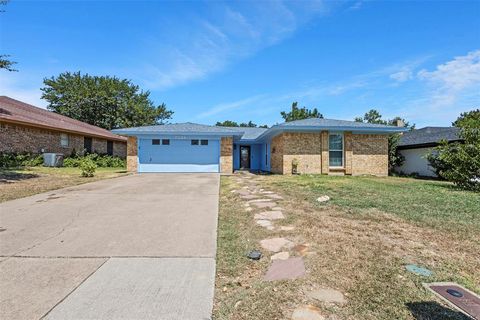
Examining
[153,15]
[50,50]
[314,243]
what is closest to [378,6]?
[153,15]

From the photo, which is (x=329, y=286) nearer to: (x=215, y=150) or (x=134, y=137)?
(x=215, y=150)

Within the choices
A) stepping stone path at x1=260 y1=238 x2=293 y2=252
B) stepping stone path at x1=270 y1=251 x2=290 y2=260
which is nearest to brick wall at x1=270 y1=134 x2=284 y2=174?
stepping stone path at x1=260 y1=238 x2=293 y2=252

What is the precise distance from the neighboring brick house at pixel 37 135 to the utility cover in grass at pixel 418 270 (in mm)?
18531

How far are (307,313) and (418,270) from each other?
1.48m

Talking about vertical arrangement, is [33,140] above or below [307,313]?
above

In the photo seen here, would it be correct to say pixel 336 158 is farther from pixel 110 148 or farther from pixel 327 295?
pixel 110 148

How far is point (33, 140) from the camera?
682 inches

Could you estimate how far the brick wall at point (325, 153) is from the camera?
14.6 meters

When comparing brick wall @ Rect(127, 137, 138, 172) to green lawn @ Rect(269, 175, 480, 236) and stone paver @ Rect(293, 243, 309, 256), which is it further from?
stone paver @ Rect(293, 243, 309, 256)

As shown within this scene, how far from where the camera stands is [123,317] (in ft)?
6.94

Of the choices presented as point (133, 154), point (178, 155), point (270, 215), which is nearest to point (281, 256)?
point (270, 215)

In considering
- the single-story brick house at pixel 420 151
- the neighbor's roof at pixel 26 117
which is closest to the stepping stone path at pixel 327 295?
the single-story brick house at pixel 420 151

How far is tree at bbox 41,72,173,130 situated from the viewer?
32.8 m

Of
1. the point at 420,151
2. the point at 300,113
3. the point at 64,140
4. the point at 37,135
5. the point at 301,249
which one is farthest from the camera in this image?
the point at 300,113
